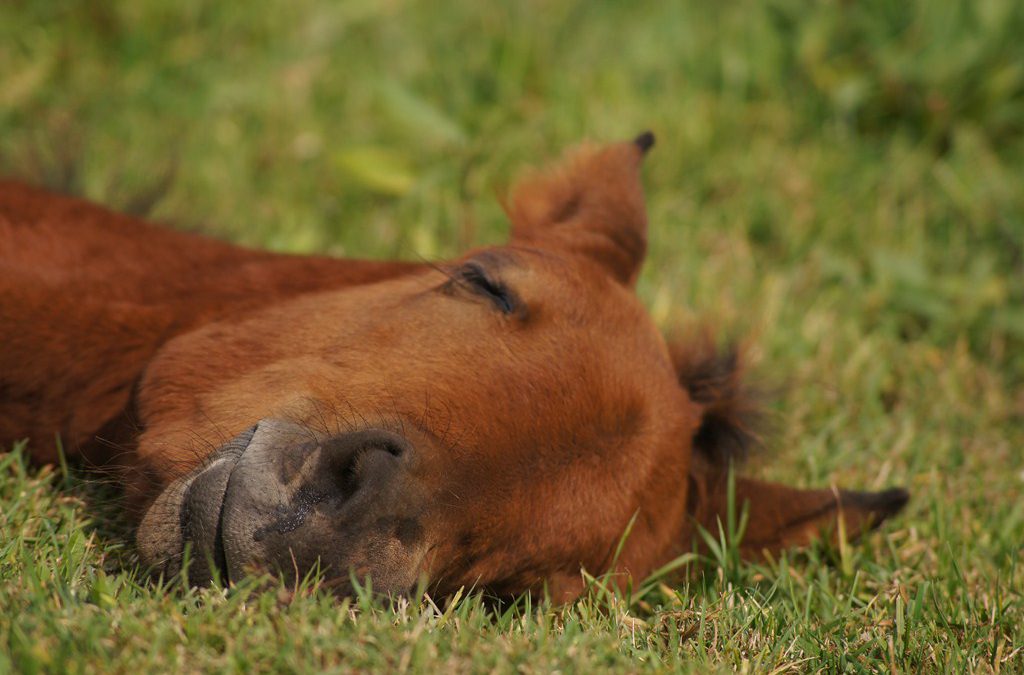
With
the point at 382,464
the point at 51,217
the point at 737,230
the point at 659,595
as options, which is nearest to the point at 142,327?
the point at 51,217

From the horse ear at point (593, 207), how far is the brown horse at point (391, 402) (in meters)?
0.01

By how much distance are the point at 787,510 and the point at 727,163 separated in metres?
2.89

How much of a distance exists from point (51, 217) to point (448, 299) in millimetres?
1338

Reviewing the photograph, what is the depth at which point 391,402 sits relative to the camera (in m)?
2.47

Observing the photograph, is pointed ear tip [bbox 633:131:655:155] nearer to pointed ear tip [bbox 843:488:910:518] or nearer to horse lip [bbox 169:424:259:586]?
pointed ear tip [bbox 843:488:910:518]

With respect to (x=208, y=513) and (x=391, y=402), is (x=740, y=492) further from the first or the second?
(x=208, y=513)

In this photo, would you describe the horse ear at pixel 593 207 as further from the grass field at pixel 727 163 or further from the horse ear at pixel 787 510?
the horse ear at pixel 787 510

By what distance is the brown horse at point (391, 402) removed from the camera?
89.8 inches

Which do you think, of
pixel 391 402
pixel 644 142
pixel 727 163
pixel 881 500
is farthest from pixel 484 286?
pixel 727 163

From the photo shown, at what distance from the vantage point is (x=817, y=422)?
448cm

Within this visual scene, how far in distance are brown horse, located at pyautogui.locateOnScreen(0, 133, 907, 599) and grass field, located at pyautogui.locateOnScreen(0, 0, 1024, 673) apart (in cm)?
35

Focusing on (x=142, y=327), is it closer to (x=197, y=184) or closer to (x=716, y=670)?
(x=716, y=670)

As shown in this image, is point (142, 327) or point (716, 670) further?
point (142, 327)

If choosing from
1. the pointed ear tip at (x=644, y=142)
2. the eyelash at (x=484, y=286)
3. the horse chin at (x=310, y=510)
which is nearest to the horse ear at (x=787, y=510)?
the eyelash at (x=484, y=286)
